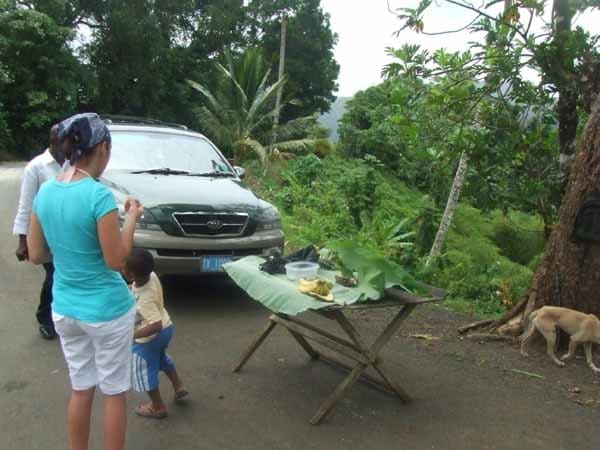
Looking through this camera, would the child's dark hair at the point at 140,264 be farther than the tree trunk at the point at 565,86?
No

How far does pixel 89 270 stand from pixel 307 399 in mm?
2004

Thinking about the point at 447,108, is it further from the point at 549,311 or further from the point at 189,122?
the point at 189,122

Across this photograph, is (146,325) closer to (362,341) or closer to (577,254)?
(362,341)

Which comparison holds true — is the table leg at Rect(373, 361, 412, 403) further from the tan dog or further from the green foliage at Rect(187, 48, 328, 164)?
the green foliage at Rect(187, 48, 328, 164)

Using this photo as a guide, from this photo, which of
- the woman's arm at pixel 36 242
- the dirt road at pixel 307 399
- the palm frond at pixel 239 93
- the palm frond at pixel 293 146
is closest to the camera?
the woman's arm at pixel 36 242

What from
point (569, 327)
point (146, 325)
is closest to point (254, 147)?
point (569, 327)

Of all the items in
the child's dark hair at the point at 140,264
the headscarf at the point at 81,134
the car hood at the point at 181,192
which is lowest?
the child's dark hair at the point at 140,264

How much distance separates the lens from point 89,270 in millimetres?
2684

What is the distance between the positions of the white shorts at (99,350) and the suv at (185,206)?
2.67 metres

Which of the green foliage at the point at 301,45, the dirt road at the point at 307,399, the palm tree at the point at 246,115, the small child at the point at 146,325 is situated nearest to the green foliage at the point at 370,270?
the dirt road at the point at 307,399

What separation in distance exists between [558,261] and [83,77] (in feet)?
85.3

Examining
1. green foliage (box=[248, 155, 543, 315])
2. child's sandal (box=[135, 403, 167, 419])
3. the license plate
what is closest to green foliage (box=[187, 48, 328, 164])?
green foliage (box=[248, 155, 543, 315])

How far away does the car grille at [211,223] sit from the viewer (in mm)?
5633

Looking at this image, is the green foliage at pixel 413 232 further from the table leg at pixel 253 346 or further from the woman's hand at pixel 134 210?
the woman's hand at pixel 134 210
